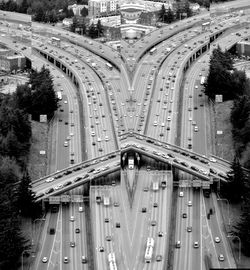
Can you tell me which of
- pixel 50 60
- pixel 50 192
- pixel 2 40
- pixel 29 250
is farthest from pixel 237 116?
pixel 2 40

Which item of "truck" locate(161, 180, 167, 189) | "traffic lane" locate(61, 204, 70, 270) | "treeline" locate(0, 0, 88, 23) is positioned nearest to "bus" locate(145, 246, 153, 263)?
"traffic lane" locate(61, 204, 70, 270)

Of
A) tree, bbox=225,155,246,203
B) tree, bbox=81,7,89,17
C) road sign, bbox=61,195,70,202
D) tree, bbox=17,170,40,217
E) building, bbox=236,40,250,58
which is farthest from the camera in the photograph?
tree, bbox=81,7,89,17

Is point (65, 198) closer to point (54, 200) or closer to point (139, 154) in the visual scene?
point (54, 200)

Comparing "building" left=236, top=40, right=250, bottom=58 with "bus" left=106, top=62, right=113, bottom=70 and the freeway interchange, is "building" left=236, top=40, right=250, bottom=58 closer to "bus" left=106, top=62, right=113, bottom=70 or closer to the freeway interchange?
the freeway interchange

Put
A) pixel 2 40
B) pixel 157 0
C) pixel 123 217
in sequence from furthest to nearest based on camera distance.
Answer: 1. pixel 2 40
2. pixel 157 0
3. pixel 123 217

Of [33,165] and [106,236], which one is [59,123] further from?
[106,236]

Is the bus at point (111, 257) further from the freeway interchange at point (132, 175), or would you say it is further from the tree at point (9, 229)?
the tree at point (9, 229)
